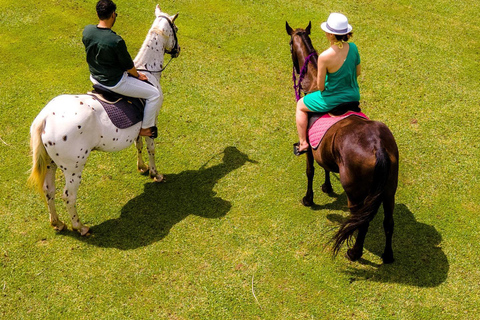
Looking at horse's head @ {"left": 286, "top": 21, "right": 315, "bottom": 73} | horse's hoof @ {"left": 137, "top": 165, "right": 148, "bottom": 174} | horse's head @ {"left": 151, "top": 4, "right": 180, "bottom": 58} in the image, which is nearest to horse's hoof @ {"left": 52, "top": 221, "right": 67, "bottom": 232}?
horse's hoof @ {"left": 137, "top": 165, "right": 148, "bottom": 174}

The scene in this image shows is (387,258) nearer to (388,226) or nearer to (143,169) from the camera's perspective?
(388,226)

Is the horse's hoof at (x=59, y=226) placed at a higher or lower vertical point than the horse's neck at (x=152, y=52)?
lower

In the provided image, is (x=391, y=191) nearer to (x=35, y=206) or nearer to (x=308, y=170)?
(x=308, y=170)

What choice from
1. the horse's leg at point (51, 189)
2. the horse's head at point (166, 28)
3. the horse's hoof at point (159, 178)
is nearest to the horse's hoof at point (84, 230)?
the horse's leg at point (51, 189)

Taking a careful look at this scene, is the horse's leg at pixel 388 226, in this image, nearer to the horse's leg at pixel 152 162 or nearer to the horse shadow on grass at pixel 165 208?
the horse shadow on grass at pixel 165 208

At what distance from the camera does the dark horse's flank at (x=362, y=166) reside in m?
5.00

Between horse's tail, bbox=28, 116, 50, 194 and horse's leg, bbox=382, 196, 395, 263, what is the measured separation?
14.0 ft

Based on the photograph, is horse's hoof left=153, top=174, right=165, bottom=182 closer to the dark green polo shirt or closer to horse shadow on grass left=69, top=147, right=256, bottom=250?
horse shadow on grass left=69, top=147, right=256, bottom=250

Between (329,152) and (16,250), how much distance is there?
429cm

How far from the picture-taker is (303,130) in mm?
6168

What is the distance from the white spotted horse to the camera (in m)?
5.64

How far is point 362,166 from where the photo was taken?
5039 mm

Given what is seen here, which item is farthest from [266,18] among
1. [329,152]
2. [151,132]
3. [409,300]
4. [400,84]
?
[409,300]

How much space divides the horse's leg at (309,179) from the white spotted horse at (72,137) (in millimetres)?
2446
